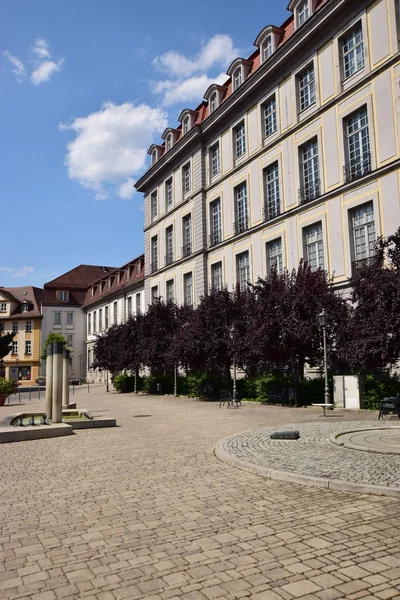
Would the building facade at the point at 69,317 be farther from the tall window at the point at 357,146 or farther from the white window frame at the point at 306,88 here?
the tall window at the point at 357,146

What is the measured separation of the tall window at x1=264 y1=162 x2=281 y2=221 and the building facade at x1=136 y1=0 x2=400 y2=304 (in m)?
0.07

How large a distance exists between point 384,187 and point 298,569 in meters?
21.5

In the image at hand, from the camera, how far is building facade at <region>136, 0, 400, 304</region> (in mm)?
23734

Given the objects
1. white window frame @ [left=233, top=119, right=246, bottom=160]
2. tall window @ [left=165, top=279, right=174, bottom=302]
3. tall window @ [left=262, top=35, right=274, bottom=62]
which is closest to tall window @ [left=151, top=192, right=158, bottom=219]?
tall window @ [left=165, top=279, right=174, bottom=302]

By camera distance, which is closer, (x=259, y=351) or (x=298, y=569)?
(x=298, y=569)

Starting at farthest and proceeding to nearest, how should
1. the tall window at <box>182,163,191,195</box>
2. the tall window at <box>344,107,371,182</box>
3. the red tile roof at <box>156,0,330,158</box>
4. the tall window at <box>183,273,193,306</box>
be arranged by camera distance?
the tall window at <box>182,163,191,195</box> < the tall window at <box>183,273,193,306</box> < the red tile roof at <box>156,0,330,158</box> < the tall window at <box>344,107,371,182</box>

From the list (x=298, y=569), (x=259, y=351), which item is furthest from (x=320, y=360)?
(x=298, y=569)

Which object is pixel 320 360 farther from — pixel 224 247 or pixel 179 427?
pixel 224 247

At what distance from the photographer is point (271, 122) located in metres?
31.8

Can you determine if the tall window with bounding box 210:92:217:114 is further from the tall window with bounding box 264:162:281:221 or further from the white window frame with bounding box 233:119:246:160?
the tall window with bounding box 264:162:281:221

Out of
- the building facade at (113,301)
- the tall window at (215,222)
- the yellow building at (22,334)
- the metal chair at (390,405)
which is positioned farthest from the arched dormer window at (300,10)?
the yellow building at (22,334)

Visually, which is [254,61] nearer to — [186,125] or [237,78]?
[237,78]

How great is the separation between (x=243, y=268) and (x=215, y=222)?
5618mm

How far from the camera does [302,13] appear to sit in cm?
2917
